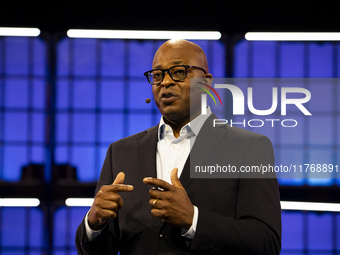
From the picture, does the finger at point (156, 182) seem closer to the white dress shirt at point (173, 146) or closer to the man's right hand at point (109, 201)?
the man's right hand at point (109, 201)

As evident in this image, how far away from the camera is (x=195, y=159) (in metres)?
1.16

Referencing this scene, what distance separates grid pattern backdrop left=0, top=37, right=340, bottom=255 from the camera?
273 cm

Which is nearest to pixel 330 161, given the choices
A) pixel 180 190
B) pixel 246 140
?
pixel 246 140

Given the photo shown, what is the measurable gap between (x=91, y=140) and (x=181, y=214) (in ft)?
6.65

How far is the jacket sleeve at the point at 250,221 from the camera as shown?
1.01m

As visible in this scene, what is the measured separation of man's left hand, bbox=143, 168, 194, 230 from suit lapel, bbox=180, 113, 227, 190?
167 mm

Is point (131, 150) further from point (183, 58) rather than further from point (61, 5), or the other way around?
point (61, 5)

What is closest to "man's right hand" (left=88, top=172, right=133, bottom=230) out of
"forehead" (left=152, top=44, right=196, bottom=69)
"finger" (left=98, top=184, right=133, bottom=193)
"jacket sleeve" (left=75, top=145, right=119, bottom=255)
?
"finger" (left=98, top=184, right=133, bottom=193)

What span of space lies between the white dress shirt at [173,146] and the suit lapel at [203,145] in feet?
0.14

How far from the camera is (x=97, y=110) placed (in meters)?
2.85

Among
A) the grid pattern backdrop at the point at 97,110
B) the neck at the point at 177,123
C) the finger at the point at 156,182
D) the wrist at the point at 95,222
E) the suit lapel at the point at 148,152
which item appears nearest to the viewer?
the finger at the point at 156,182

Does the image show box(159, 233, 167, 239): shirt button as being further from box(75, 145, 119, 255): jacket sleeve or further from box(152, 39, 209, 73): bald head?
box(152, 39, 209, 73): bald head

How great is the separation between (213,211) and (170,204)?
241 mm

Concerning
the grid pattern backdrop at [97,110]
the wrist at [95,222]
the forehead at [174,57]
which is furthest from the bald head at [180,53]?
the grid pattern backdrop at [97,110]
